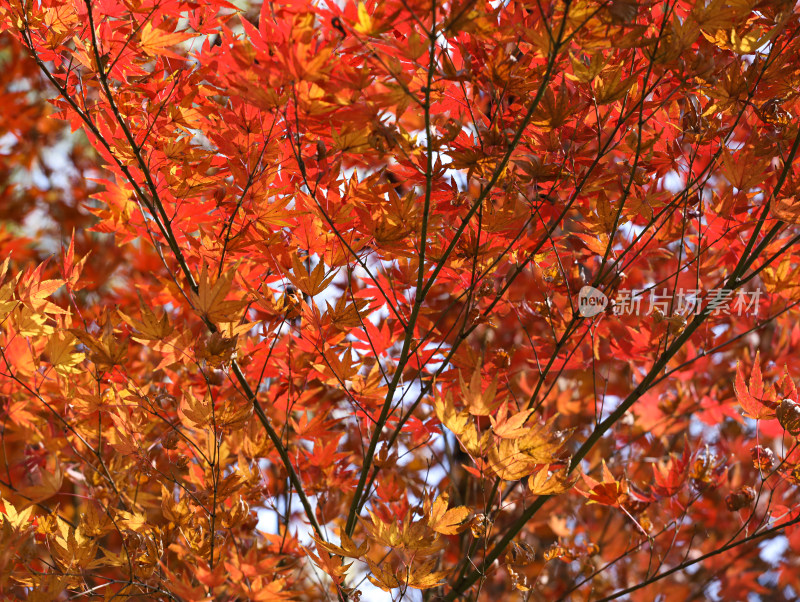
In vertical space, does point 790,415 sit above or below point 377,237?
below

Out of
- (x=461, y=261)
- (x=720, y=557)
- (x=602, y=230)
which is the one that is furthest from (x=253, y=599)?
(x=720, y=557)

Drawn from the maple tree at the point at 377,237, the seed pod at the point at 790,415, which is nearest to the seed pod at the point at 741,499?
the maple tree at the point at 377,237

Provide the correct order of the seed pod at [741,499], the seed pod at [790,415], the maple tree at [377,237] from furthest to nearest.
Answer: the seed pod at [741,499], the seed pod at [790,415], the maple tree at [377,237]

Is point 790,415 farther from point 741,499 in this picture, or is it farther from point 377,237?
point 377,237

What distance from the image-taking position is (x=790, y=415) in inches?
34.2

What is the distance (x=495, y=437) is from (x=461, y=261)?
287 millimetres

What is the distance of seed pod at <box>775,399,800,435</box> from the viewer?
0.87 m

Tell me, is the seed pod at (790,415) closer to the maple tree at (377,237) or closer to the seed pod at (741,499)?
the maple tree at (377,237)

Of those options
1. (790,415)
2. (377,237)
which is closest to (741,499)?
(790,415)

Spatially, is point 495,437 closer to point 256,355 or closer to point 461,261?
point 461,261

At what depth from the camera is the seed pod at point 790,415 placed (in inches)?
34.1

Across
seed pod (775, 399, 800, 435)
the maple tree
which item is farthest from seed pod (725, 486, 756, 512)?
seed pod (775, 399, 800, 435)

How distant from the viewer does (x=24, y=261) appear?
2.56 m

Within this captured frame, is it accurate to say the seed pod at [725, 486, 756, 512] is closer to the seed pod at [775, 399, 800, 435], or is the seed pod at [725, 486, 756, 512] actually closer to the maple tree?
the maple tree
